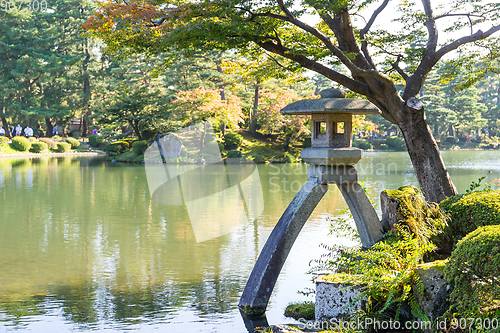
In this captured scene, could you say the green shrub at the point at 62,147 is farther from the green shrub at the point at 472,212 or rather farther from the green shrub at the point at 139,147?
the green shrub at the point at 472,212

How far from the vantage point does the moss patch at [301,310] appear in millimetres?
4007

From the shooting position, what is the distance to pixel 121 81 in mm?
28312

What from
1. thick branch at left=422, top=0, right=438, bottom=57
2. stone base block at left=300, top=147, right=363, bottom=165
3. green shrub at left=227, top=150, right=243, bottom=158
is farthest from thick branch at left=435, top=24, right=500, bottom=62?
green shrub at left=227, top=150, right=243, bottom=158

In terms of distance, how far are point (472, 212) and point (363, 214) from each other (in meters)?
1.01

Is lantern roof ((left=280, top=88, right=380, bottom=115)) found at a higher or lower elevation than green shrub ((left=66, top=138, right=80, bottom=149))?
higher

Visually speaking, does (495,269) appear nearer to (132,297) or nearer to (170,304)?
(170,304)

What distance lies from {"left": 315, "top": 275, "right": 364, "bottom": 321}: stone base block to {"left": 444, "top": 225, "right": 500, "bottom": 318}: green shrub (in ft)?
2.44

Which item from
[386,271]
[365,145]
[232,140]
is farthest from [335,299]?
[365,145]

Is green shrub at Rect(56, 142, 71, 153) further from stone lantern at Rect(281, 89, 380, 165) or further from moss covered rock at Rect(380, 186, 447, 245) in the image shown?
moss covered rock at Rect(380, 186, 447, 245)

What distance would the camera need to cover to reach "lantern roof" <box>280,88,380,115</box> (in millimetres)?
3961

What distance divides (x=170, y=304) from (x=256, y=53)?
169 inches

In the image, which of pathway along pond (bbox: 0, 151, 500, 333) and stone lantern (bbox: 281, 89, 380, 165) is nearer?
stone lantern (bbox: 281, 89, 380, 165)

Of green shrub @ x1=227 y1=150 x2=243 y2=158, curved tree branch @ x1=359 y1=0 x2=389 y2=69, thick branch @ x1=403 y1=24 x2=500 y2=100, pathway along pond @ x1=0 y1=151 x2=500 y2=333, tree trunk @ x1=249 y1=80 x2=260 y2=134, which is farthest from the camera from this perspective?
tree trunk @ x1=249 y1=80 x2=260 y2=134

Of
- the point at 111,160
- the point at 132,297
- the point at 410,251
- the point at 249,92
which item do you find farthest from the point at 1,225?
the point at 249,92
